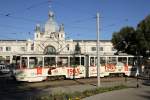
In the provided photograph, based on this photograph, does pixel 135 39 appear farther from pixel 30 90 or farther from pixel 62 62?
pixel 30 90

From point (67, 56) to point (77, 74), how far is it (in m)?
2.00

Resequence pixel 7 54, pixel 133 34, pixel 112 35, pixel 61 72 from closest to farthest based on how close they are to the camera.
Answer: pixel 61 72 < pixel 133 34 < pixel 112 35 < pixel 7 54

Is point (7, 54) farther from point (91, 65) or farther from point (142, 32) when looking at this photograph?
point (91, 65)

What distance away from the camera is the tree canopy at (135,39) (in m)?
39.4

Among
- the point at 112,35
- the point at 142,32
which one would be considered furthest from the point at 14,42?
the point at 142,32

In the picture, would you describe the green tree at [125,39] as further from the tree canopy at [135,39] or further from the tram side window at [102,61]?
the tram side window at [102,61]

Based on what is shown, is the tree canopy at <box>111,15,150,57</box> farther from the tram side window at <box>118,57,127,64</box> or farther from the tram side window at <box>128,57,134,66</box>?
the tram side window at <box>118,57,127,64</box>

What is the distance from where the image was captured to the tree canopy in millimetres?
39406

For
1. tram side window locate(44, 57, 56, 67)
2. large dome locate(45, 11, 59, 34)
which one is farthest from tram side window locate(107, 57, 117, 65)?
large dome locate(45, 11, 59, 34)

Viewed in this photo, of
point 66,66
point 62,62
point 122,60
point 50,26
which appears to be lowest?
point 66,66

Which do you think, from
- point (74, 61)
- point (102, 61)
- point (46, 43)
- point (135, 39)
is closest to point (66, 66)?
point (74, 61)

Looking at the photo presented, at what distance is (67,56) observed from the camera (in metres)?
26.1

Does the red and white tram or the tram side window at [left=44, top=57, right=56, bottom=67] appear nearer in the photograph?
the red and white tram

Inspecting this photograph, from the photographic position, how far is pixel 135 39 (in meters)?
42.9
